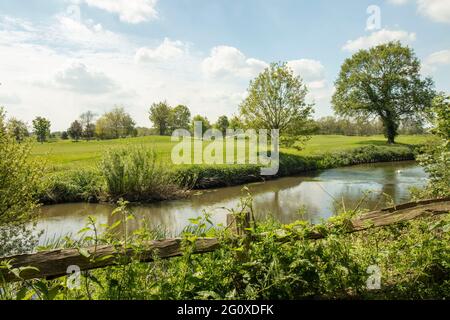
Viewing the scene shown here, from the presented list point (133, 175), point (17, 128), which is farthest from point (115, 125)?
point (17, 128)

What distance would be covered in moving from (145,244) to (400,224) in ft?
11.9

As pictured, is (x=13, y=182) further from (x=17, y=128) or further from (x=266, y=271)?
(x=266, y=271)

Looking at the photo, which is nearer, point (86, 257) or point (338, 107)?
point (86, 257)

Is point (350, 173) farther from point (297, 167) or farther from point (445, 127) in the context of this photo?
point (445, 127)

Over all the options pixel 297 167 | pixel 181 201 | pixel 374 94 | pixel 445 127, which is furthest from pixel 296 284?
pixel 374 94

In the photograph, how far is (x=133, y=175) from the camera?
1493cm

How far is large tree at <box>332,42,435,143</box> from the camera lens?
40.5 metres

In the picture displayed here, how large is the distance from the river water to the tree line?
179 inches

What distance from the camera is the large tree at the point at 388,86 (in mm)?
40469

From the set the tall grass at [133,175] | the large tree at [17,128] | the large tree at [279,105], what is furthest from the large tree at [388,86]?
the large tree at [17,128]

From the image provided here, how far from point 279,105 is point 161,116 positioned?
42.7 meters

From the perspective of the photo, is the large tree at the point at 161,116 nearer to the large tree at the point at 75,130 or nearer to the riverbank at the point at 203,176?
the large tree at the point at 75,130

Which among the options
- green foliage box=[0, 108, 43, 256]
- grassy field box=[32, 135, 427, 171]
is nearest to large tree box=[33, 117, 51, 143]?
grassy field box=[32, 135, 427, 171]

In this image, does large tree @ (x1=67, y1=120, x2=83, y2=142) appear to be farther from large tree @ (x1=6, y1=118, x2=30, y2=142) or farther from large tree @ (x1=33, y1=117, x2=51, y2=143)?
large tree @ (x1=6, y1=118, x2=30, y2=142)
